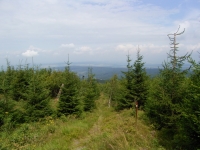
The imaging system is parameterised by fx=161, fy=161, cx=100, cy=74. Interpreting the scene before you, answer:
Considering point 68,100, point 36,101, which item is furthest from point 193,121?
point 36,101

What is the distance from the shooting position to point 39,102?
1290cm

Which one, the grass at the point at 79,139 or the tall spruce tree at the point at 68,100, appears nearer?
the grass at the point at 79,139

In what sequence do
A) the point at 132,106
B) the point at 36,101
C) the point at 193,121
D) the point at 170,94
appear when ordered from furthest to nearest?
the point at 132,106 < the point at 36,101 < the point at 170,94 < the point at 193,121

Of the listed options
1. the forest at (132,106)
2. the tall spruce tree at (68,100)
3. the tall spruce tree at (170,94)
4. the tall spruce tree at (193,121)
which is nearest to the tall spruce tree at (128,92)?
the forest at (132,106)

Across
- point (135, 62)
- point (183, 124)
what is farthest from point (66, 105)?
point (183, 124)

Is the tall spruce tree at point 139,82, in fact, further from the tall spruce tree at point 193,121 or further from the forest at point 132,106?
the tall spruce tree at point 193,121

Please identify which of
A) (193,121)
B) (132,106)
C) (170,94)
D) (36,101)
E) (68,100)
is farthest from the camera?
(132,106)

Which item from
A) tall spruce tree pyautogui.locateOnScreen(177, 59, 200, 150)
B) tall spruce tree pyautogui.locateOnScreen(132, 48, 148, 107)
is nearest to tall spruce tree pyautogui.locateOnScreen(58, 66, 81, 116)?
tall spruce tree pyautogui.locateOnScreen(132, 48, 148, 107)

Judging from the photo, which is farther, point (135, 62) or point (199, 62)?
point (135, 62)

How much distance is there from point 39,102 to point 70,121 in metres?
2.91

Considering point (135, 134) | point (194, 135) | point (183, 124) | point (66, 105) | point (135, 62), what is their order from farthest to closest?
point (135, 62), point (66, 105), point (135, 134), point (183, 124), point (194, 135)

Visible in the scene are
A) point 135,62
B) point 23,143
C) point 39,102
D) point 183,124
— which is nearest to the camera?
point 183,124

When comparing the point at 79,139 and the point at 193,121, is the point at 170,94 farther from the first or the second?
the point at 79,139

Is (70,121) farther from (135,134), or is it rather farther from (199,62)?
(199,62)
